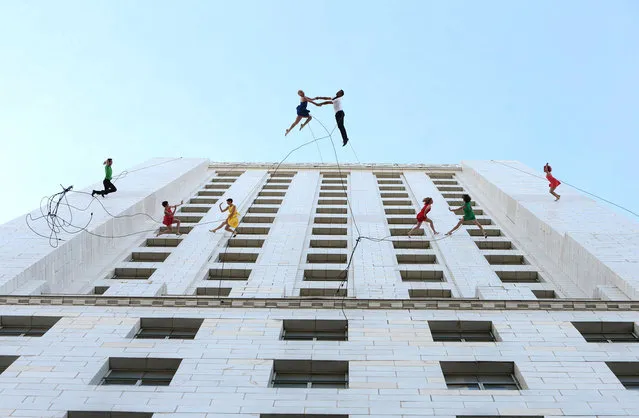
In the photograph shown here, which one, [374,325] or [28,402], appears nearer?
[28,402]

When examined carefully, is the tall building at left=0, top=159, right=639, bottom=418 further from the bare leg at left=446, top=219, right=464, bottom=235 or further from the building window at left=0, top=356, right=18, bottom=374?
the bare leg at left=446, top=219, right=464, bottom=235

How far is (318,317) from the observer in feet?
51.2

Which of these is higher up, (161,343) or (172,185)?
(172,185)

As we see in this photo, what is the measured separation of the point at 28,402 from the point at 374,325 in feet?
26.2

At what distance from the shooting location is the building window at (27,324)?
51.5 feet

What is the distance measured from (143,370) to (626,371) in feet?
36.7

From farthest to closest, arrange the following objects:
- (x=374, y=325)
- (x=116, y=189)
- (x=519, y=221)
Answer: (x=116, y=189) < (x=519, y=221) < (x=374, y=325)

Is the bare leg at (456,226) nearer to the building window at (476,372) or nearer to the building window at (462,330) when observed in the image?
the building window at (462,330)

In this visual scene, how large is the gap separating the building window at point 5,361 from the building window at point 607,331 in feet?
45.1

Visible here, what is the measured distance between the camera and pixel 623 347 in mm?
14273

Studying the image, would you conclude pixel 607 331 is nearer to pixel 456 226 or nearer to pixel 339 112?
pixel 339 112

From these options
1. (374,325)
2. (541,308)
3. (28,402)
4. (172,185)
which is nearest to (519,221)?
(541,308)

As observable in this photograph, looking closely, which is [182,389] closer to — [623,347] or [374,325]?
[374,325]

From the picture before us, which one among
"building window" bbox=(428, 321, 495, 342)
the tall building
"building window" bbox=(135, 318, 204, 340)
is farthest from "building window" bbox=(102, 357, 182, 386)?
"building window" bbox=(428, 321, 495, 342)
